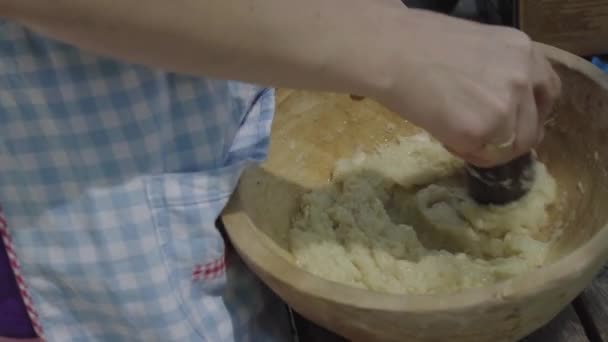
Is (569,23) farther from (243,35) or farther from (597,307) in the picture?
(243,35)

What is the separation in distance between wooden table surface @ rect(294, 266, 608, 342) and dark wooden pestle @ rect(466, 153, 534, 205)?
114 millimetres

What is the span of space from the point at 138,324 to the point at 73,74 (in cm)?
21

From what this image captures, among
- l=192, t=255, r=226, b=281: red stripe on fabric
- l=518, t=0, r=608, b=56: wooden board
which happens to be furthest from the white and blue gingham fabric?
l=518, t=0, r=608, b=56: wooden board

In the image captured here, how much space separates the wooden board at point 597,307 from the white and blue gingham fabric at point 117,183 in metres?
0.34

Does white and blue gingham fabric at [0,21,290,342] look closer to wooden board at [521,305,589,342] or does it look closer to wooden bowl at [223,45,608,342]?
wooden bowl at [223,45,608,342]

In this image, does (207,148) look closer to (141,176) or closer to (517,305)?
(141,176)

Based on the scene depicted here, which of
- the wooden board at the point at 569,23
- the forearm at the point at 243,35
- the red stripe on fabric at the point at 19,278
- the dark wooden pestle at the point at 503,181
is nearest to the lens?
the forearm at the point at 243,35

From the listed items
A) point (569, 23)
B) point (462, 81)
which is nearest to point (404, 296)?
point (462, 81)

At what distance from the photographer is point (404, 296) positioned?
552mm

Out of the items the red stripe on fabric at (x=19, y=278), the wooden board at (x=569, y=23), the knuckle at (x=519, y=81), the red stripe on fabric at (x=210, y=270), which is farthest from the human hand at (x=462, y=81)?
the wooden board at (x=569, y=23)

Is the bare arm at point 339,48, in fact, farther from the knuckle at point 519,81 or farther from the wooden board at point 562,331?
the wooden board at point 562,331

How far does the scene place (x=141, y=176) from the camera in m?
0.60

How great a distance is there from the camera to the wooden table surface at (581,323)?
0.72 metres

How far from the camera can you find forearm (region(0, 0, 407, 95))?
1.58 ft
